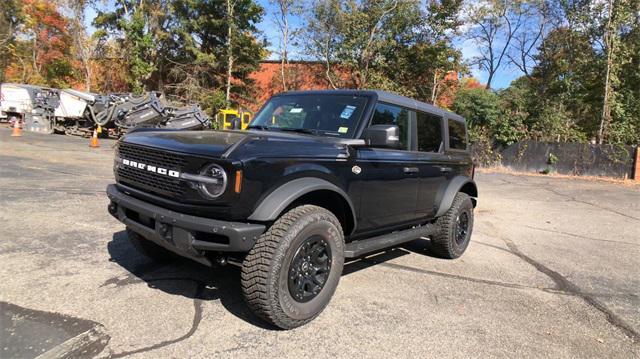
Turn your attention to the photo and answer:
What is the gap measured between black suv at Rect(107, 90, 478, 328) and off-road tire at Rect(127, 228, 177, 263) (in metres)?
0.01

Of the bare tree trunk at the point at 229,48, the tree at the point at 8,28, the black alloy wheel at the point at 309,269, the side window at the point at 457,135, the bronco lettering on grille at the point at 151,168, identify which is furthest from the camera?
the tree at the point at 8,28

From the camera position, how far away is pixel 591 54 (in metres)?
22.2

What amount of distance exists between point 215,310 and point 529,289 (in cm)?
335

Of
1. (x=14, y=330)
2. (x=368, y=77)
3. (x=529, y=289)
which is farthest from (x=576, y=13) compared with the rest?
(x=14, y=330)

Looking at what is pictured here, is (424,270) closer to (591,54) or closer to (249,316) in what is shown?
(249,316)

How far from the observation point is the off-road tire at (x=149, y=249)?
176 inches

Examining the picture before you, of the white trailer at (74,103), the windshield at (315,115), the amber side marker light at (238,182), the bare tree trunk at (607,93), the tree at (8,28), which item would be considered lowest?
the amber side marker light at (238,182)

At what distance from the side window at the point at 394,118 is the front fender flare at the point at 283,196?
1.14 metres

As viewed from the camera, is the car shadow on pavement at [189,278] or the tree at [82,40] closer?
the car shadow on pavement at [189,278]

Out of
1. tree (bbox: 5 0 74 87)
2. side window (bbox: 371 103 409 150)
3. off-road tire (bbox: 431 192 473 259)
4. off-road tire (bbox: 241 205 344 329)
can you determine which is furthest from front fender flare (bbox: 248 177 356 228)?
tree (bbox: 5 0 74 87)

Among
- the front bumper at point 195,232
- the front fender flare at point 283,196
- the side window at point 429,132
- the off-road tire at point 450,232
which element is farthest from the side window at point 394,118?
the front bumper at point 195,232

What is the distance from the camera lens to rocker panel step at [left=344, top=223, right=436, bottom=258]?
13.1ft

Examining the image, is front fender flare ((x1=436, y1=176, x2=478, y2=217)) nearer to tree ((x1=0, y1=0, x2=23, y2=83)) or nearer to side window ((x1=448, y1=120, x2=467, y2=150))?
side window ((x1=448, y1=120, x2=467, y2=150))

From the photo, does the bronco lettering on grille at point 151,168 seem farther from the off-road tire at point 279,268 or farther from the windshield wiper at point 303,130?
the windshield wiper at point 303,130
